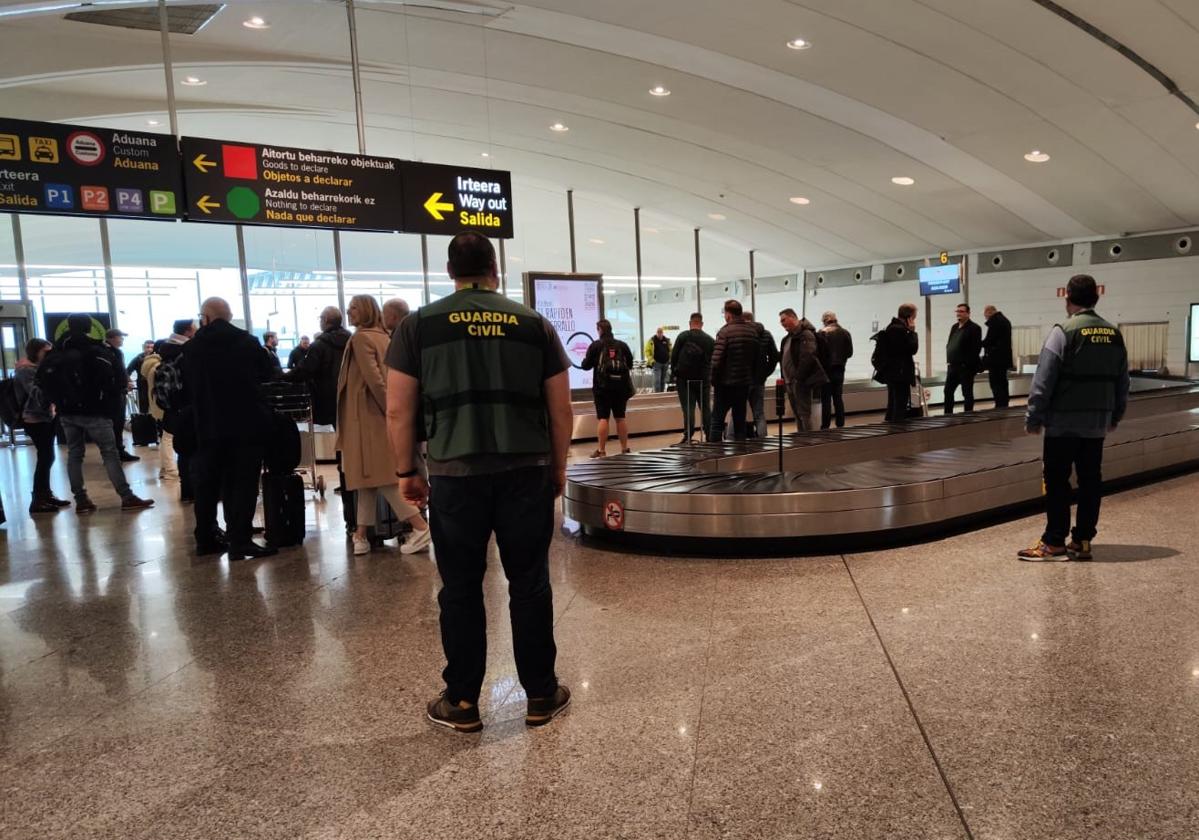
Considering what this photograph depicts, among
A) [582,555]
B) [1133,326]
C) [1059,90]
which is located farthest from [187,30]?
[1133,326]

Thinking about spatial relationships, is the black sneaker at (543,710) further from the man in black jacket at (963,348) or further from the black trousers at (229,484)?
the man in black jacket at (963,348)

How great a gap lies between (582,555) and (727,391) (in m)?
3.78

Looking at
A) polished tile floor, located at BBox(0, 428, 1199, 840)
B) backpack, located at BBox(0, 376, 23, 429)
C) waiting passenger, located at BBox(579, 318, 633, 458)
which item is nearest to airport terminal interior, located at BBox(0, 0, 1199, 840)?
polished tile floor, located at BBox(0, 428, 1199, 840)

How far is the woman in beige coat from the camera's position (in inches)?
204

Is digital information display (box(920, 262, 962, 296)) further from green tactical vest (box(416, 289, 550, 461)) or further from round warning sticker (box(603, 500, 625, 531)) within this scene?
green tactical vest (box(416, 289, 550, 461))

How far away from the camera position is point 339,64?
1085cm

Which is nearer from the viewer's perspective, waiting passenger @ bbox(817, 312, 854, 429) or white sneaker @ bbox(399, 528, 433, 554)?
white sneaker @ bbox(399, 528, 433, 554)

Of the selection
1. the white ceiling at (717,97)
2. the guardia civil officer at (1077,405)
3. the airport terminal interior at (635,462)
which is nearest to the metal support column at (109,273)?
the airport terminal interior at (635,462)

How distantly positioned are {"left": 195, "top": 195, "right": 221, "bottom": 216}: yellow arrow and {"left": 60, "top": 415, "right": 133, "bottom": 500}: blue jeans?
231 cm

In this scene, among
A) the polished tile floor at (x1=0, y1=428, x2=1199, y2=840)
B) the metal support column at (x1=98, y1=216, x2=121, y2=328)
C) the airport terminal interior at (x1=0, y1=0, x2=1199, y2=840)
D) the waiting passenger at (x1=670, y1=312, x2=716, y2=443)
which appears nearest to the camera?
the polished tile floor at (x1=0, y1=428, x2=1199, y2=840)

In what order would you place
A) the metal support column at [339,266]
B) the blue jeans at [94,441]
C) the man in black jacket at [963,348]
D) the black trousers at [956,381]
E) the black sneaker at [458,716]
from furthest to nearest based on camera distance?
the metal support column at [339,266] → the black trousers at [956,381] → the man in black jacket at [963,348] → the blue jeans at [94,441] → the black sneaker at [458,716]

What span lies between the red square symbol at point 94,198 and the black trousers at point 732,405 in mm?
6515

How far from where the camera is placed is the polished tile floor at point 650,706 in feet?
7.35

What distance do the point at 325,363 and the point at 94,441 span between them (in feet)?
9.89
